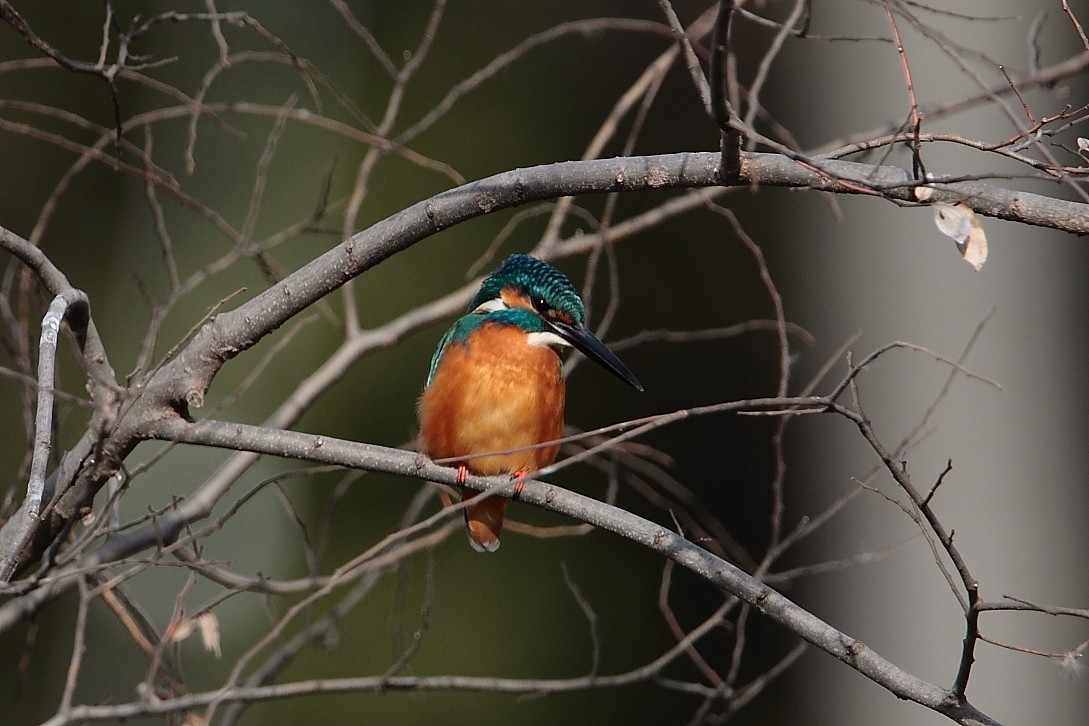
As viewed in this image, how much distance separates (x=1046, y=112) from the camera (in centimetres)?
444

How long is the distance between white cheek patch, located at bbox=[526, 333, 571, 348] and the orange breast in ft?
0.04

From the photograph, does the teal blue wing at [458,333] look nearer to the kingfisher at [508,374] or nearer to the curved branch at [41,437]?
the kingfisher at [508,374]

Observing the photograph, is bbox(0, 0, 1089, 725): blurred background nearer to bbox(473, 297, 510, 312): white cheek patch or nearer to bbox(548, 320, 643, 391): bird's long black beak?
bbox(473, 297, 510, 312): white cheek patch

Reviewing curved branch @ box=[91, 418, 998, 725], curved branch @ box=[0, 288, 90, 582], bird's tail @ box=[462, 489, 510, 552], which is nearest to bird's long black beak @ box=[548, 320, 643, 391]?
bird's tail @ box=[462, 489, 510, 552]

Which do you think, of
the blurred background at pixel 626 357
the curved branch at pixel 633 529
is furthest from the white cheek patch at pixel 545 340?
the blurred background at pixel 626 357

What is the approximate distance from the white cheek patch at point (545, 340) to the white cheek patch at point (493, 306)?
0.13 m

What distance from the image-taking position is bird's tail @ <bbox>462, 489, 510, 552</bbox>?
2.84 metres

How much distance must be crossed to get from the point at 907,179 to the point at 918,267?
372cm

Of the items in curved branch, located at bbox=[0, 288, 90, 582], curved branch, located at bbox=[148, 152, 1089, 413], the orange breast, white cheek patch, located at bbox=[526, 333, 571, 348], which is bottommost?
curved branch, located at bbox=[0, 288, 90, 582]

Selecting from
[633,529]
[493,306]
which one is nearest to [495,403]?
[493,306]

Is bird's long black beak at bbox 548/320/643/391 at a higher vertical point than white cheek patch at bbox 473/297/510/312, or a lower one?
lower

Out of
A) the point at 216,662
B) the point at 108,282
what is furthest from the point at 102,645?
the point at 108,282

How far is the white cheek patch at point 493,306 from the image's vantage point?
111 inches

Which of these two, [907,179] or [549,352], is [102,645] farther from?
[907,179]
